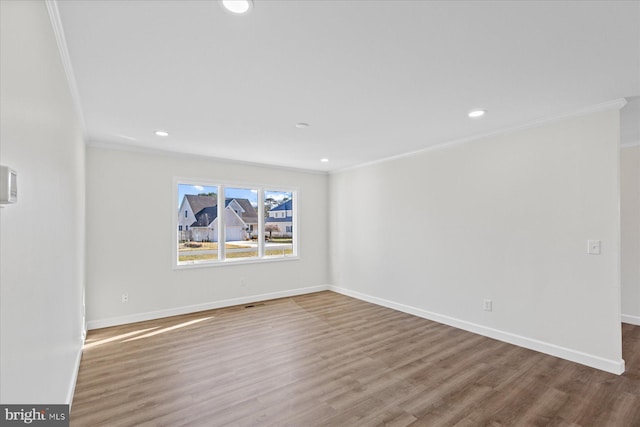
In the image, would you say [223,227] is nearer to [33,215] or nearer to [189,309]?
[189,309]

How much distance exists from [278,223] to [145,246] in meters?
2.29

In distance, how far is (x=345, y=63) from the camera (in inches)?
82.9

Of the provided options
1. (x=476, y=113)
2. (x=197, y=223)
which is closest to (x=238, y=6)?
(x=476, y=113)

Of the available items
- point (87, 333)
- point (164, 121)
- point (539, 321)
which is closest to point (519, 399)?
point (539, 321)

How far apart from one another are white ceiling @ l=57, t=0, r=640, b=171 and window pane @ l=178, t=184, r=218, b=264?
4.97 ft

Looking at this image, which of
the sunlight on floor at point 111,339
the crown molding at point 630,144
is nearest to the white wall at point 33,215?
the sunlight on floor at point 111,339

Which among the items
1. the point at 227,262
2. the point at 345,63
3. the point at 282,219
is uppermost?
the point at 345,63

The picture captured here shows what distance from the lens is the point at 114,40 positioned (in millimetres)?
1821

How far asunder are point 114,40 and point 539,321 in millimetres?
4408

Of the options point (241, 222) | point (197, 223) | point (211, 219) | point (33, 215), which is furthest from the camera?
point (241, 222)

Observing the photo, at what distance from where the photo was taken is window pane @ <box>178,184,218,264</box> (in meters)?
4.81

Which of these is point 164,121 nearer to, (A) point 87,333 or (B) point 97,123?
(B) point 97,123

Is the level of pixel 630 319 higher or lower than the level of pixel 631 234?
lower

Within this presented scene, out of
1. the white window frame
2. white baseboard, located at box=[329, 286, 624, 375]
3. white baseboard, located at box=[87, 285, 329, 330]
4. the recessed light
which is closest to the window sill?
the white window frame
